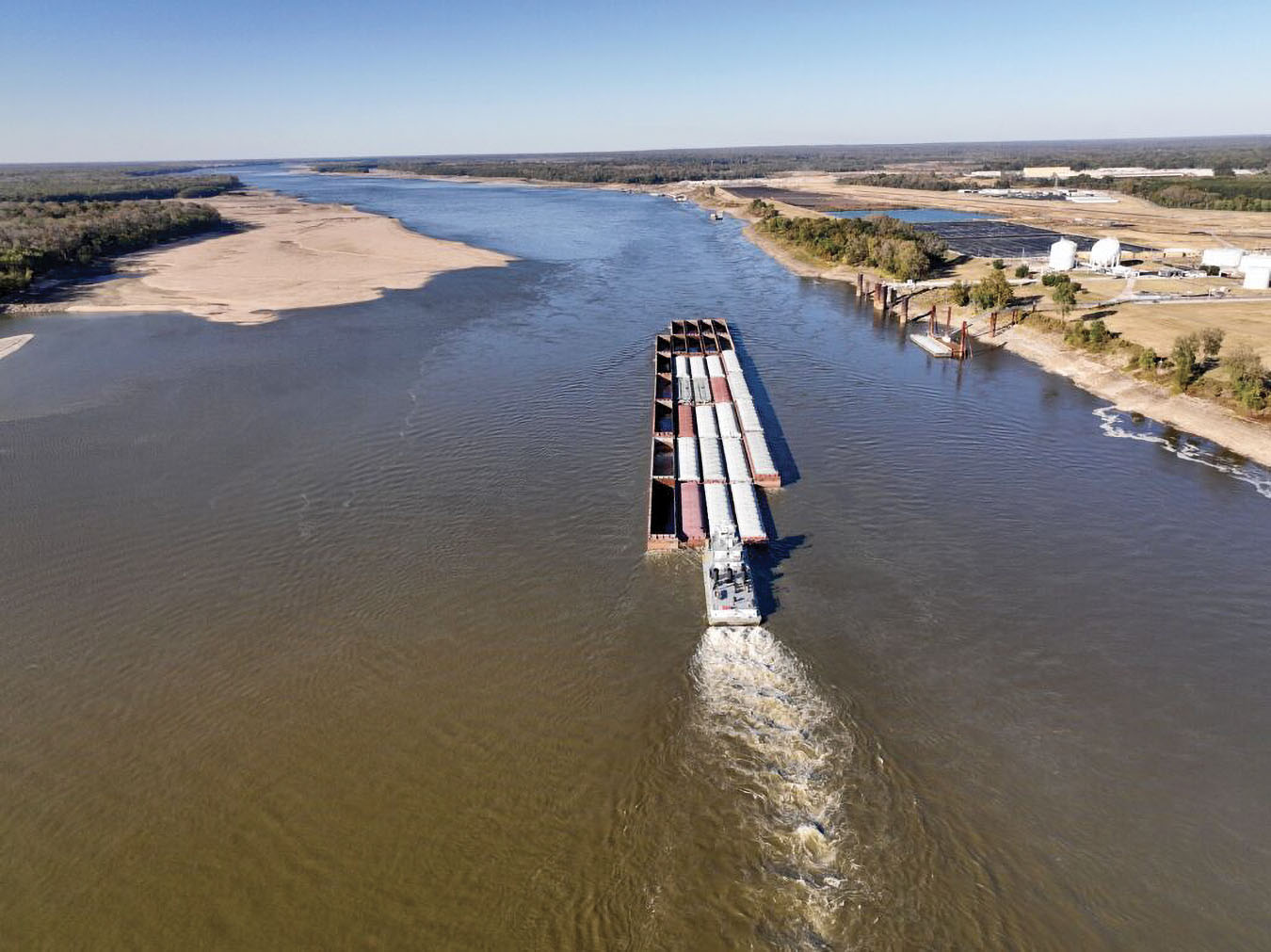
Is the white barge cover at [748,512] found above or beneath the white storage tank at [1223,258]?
beneath

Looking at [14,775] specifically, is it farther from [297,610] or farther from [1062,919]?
[1062,919]

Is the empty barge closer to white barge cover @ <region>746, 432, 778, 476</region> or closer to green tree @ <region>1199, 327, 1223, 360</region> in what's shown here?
white barge cover @ <region>746, 432, 778, 476</region>

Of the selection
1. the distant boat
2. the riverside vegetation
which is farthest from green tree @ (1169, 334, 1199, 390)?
the distant boat

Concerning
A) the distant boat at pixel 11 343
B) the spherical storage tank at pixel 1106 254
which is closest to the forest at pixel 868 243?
the spherical storage tank at pixel 1106 254

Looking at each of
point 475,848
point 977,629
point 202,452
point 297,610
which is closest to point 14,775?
point 297,610

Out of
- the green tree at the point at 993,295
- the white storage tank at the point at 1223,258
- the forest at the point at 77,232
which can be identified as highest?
the forest at the point at 77,232

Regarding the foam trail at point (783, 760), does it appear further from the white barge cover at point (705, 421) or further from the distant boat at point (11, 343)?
the distant boat at point (11, 343)
